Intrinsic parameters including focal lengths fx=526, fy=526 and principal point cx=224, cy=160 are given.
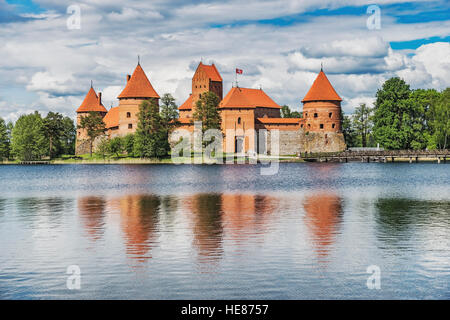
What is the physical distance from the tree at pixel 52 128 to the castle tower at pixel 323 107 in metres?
35.3

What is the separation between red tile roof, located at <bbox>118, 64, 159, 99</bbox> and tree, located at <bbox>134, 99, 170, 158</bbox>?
11.2m

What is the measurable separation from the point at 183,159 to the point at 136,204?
150 feet

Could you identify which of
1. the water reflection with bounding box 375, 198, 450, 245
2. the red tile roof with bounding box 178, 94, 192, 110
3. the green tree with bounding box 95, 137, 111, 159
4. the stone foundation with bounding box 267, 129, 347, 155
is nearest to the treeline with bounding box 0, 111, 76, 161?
the green tree with bounding box 95, 137, 111, 159

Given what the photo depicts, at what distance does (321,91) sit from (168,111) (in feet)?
76.1

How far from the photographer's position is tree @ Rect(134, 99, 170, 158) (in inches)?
2554

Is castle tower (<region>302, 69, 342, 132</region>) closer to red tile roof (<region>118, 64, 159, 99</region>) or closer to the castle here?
the castle

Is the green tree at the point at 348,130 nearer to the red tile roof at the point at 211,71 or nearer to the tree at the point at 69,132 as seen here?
the red tile roof at the point at 211,71

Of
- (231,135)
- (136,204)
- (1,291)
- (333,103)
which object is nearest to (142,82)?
(231,135)

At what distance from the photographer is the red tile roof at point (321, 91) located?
76000 mm

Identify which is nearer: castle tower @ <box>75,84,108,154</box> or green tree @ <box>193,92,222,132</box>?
green tree @ <box>193,92,222,132</box>

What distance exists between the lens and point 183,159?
66.1m

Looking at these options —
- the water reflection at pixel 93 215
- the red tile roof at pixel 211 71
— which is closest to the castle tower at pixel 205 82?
the red tile roof at pixel 211 71

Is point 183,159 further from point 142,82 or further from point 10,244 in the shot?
point 10,244

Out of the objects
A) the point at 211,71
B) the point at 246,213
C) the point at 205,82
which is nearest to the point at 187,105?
the point at 205,82
